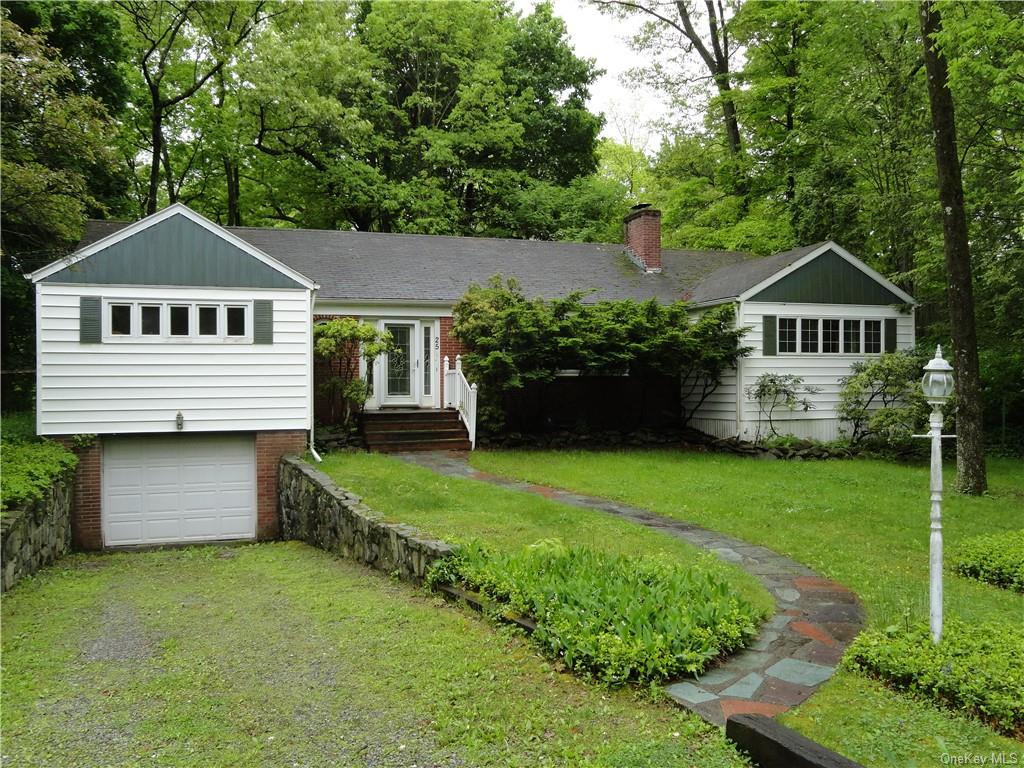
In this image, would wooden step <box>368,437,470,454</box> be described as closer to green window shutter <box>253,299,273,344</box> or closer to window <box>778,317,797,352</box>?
green window shutter <box>253,299,273,344</box>

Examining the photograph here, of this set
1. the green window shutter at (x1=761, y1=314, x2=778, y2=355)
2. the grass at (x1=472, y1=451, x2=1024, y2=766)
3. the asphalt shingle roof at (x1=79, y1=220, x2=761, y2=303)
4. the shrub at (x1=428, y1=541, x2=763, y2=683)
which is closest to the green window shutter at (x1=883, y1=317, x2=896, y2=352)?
the green window shutter at (x1=761, y1=314, x2=778, y2=355)

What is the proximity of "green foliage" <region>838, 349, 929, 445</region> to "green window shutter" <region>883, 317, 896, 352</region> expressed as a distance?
0.50m

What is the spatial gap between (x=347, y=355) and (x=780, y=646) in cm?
1228

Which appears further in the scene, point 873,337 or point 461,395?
point 873,337

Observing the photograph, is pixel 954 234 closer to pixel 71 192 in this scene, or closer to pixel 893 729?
pixel 893 729

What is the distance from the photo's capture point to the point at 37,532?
9273mm

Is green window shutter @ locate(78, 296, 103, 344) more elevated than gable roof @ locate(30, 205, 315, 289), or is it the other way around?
gable roof @ locate(30, 205, 315, 289)

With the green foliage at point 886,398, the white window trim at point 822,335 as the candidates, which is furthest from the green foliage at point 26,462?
the green foliage at point 886,398

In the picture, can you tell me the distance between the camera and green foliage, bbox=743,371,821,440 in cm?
1586

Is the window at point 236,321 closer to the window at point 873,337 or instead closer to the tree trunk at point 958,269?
the tree trunk at point 958,269

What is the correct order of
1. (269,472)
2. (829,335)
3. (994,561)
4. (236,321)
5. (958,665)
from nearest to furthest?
(958,665) < (994,561) < (236,321) < (269,472) < (829,335)

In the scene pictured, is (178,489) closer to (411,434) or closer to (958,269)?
(411,434)

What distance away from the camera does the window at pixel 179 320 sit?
41.8ft

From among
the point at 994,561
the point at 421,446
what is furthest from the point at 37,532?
the point at 994,561
